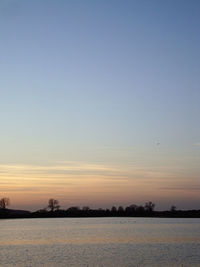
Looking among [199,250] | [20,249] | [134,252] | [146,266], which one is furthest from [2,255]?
[199,250]

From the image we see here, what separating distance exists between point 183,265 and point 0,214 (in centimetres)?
17153

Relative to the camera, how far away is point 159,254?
145 feet

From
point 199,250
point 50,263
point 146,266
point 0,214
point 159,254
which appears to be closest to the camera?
point 146,266

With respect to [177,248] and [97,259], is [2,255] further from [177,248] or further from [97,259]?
[177,248]

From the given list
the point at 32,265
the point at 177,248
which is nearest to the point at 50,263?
the point at 32,265

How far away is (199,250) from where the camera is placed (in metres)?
47.4

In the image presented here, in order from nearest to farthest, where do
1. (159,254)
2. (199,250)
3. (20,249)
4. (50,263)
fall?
1. (50,263)
2. (159,254)
3. (199,250)
4. (20,249)

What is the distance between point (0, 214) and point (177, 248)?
160 meters

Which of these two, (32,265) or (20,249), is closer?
(32,265)

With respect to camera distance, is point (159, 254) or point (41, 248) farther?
point (41, 248)

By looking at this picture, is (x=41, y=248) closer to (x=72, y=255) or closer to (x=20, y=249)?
(x=20, y=249)

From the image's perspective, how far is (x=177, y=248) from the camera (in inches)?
1959

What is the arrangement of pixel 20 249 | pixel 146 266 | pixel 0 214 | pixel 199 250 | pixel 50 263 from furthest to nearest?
pixel 0 214 < pixel 20 249 < pixel 199 250 < pixel 50 263 < pixel 146 266

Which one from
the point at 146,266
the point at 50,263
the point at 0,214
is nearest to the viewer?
the point at 146,266
